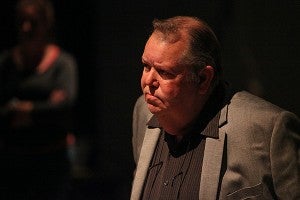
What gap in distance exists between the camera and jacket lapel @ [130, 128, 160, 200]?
2658mm

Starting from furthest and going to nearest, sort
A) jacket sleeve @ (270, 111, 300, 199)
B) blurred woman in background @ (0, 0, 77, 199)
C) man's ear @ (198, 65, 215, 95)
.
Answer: blurred woman in background @ (0, 0, 77, 199) < man's ear @ (198, 65, 215, 95) < jacket sleeve @ (270, 111, 300, 199)

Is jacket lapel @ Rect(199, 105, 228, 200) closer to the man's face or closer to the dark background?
the man's face

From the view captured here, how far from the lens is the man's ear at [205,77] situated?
2502 mm

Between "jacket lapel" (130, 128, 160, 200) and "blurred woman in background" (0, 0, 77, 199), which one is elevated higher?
"jacket lapel" (130, 128, 160, 200)

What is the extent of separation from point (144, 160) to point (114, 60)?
2639 mm

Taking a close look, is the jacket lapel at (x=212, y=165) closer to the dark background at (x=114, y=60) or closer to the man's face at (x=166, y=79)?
the man's face at (x=166, y=79)

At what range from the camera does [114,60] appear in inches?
207

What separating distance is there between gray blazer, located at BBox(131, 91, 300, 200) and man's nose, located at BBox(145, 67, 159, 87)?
0.31 m

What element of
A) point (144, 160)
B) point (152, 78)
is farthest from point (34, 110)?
point (152, 78)

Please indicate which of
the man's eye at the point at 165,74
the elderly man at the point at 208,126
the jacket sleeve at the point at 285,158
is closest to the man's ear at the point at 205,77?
the elderly man at the point at 208,126

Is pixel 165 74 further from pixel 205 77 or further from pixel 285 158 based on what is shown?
pixel 285 158

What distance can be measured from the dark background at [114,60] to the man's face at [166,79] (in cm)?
83

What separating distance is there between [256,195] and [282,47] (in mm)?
903

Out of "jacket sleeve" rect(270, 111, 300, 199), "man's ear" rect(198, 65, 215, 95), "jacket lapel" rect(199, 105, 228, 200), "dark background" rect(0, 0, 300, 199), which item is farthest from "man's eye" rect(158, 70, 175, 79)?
"dark background" rect(0, 0, 300, 199)
